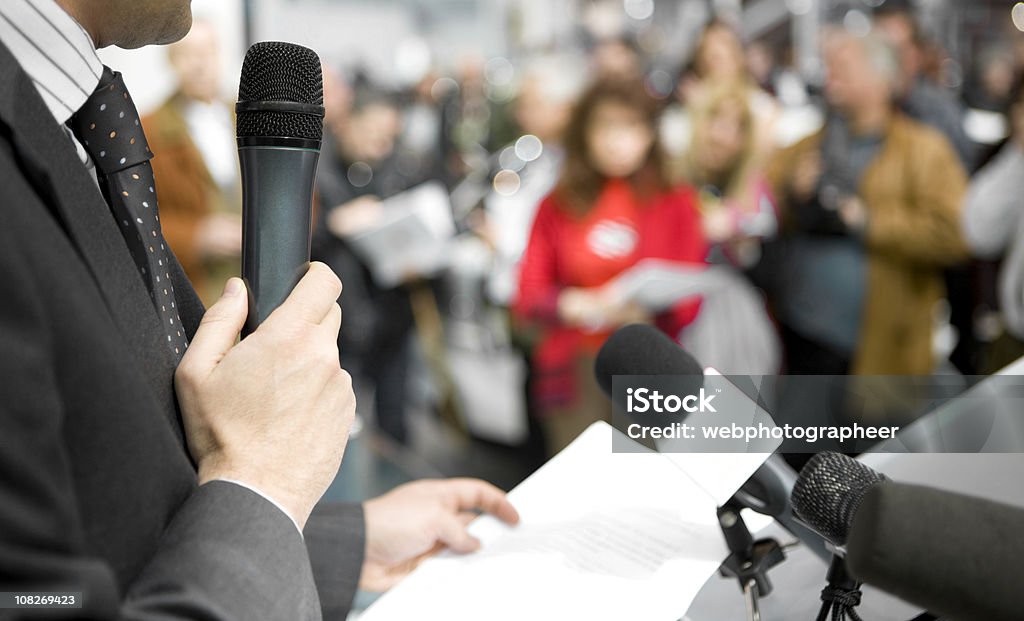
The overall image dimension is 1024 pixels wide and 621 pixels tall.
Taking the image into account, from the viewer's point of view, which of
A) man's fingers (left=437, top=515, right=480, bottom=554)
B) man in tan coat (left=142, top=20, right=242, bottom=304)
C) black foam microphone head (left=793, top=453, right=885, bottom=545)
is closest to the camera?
black foam microphone head (left=793, top=453, right=885, bottom=545)

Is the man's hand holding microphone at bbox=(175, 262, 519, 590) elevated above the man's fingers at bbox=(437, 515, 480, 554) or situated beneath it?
elevated above

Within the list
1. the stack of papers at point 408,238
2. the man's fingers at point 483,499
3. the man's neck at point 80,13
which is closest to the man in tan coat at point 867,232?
the stack of papers at point 408,238

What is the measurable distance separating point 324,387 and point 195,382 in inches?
3.7

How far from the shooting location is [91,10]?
773mm

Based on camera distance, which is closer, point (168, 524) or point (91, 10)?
point (168, 524)

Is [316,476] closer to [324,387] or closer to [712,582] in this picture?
[324,387]

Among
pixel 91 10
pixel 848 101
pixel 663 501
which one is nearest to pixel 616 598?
pixel 663 501

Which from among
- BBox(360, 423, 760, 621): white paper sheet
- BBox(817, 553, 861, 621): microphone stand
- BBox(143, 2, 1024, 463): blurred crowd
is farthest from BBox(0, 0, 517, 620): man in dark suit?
BBox(143, 2, 1024, 463): blurred crowd

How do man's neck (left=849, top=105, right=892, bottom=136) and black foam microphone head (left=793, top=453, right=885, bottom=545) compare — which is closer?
black foam microphone head (left=793, top=453, right=885, bottom=545)

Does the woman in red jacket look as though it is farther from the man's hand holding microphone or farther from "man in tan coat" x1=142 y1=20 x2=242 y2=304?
the man's hand holding microphone

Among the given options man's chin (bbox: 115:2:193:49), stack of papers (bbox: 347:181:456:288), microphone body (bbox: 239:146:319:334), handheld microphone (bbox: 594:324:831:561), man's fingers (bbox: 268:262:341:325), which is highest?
man's chin (bbox: 115:2:193:49)

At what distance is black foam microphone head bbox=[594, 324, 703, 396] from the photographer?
87cm

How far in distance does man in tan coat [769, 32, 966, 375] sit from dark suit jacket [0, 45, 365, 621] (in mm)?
2676

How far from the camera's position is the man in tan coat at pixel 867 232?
2.95m
